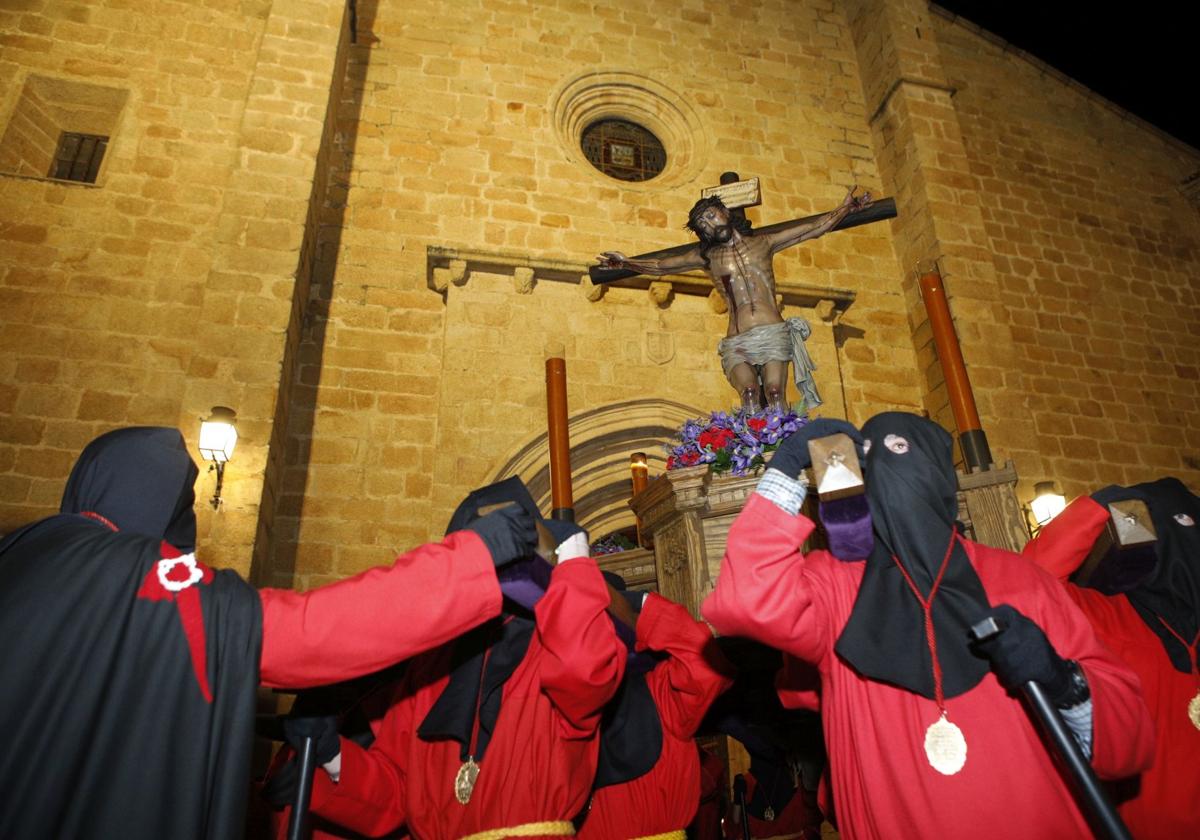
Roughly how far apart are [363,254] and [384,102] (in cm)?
190

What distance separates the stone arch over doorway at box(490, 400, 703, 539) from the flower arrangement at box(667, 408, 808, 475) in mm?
3073

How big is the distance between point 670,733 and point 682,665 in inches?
13.2

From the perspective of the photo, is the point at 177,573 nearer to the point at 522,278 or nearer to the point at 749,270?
the point at 749,270

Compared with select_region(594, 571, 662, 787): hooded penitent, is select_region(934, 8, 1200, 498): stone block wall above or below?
above

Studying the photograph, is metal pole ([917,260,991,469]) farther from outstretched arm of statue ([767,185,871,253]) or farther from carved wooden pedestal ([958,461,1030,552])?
outstretched arm of statue ([767,185,871,253])

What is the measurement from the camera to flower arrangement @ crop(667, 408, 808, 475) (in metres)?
3.53

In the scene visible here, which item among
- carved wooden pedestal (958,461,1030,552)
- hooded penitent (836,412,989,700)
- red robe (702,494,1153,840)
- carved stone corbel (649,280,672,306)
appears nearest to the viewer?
red robe (702,494,1153,840)

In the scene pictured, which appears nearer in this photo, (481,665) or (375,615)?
(375,615)

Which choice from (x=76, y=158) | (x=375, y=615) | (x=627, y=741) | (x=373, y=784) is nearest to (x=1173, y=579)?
(x=627, y=741)

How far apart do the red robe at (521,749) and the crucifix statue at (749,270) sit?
7.33 feet

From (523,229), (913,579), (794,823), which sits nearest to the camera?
(913,579)

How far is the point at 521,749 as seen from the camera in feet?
7.44

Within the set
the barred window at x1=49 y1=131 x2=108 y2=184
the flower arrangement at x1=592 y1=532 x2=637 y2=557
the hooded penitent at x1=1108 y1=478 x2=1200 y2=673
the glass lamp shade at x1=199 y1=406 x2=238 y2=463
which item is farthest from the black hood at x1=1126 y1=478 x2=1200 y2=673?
the barred window at x1=49 y1=131 x2=108 y2=184

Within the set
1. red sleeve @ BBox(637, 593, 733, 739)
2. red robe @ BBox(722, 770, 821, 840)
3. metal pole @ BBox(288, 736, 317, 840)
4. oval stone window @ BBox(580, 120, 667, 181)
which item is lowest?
red robe @ BBox(722, 770, 821, 840)
